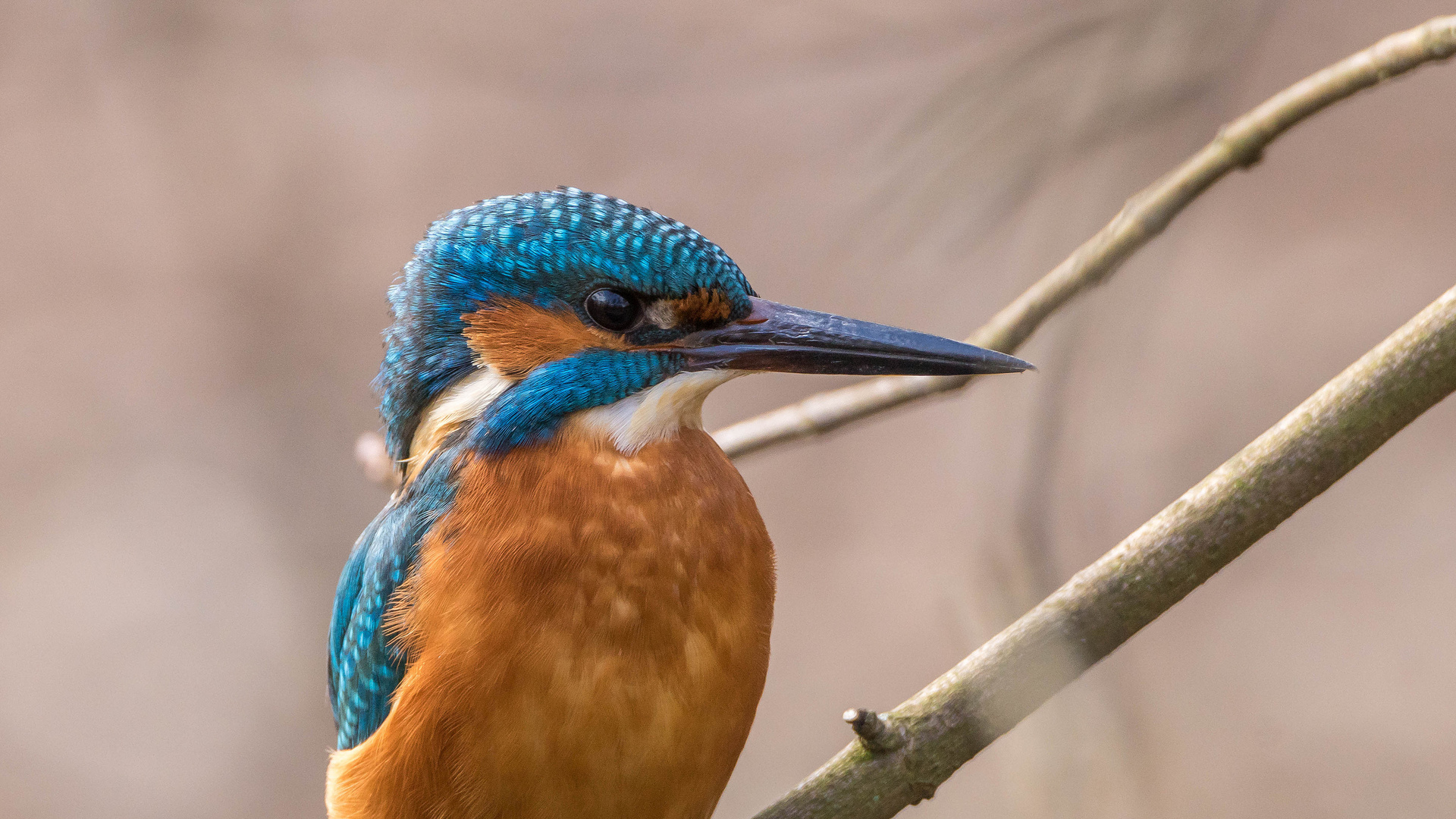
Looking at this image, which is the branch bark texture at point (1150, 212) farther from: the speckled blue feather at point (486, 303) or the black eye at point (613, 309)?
the black eye at point (613, 309)

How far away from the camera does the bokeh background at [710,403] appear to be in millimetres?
4656

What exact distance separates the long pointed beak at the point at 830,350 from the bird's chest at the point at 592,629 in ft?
0.68

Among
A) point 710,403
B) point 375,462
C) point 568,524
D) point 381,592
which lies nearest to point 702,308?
point 568,524

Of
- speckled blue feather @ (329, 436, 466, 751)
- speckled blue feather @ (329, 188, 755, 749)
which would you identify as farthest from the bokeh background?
speckled blue feather @ (329, 436, 466, 751)

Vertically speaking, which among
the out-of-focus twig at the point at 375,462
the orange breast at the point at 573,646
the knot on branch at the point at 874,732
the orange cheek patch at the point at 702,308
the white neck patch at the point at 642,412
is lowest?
the knot on branch at the point at 874,732

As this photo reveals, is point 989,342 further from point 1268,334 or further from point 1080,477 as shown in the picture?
point 1268,334

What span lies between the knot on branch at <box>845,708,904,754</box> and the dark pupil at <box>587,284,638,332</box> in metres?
0.80

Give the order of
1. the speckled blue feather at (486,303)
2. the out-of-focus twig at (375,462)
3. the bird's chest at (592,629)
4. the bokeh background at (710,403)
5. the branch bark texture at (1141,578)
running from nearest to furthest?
the branch bark texture at (1141,578), the bird's chest at (592,629), the speckled blue feather at (486,303), the out-of-focus twig at (375,462), the bokeh background at (710,403)

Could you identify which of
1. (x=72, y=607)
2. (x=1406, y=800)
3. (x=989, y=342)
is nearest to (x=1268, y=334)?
(x=1406, y=800)

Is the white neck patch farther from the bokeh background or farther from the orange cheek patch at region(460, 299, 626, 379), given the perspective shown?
the bokeh background

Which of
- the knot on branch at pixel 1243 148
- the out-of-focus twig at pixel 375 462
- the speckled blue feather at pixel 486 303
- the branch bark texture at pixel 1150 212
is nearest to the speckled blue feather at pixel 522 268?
the speckled blue feather at pixel 486 303

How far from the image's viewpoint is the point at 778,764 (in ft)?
16.2

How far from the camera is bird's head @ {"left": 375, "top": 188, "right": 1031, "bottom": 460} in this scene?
2197mm

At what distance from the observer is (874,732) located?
1875 millimetres
